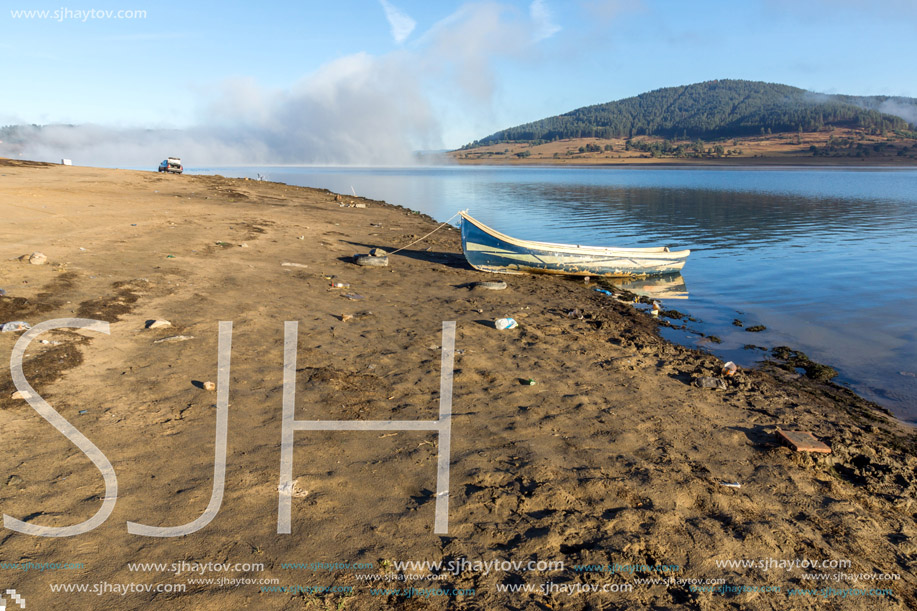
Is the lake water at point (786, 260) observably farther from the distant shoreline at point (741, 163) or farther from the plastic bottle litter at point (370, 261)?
the distant shoreline at point (741, 163)

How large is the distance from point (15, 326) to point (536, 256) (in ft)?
39.1

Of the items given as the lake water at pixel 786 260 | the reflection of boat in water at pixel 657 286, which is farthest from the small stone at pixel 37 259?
the reflection of boat in water at pixel 657 286

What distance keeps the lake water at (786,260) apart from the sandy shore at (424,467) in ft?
8.13

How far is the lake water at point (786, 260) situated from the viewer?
10.5m

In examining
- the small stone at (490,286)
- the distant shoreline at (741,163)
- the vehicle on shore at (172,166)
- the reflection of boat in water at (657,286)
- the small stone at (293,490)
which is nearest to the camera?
the small stone at (293,490)

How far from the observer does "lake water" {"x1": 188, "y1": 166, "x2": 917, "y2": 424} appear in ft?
34.5

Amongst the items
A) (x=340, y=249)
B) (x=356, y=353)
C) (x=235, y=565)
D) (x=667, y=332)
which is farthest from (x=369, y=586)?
(x=340, y=249)

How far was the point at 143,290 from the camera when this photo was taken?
948 centimetres

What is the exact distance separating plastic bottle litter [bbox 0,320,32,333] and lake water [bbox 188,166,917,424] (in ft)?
37.6

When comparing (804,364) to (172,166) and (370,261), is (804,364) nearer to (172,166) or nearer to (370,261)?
(370,261)

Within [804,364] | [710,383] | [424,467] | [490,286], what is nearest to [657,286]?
[490,286]

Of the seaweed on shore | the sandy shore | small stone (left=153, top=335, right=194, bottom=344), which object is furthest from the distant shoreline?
small stone (left=153, top=335, right=194, bottom=344)

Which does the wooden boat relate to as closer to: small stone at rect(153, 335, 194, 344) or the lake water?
the lake water

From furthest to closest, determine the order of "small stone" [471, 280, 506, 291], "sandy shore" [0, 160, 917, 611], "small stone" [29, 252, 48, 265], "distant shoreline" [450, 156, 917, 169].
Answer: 1. "distant shoreline" [450, 156, 917, 169]
2. "small stone" [471, 280, 506, 291]
3. "small stone" [29, 252, 48, 265]
4. "sandy shore" [0, 160, 917, 611]
